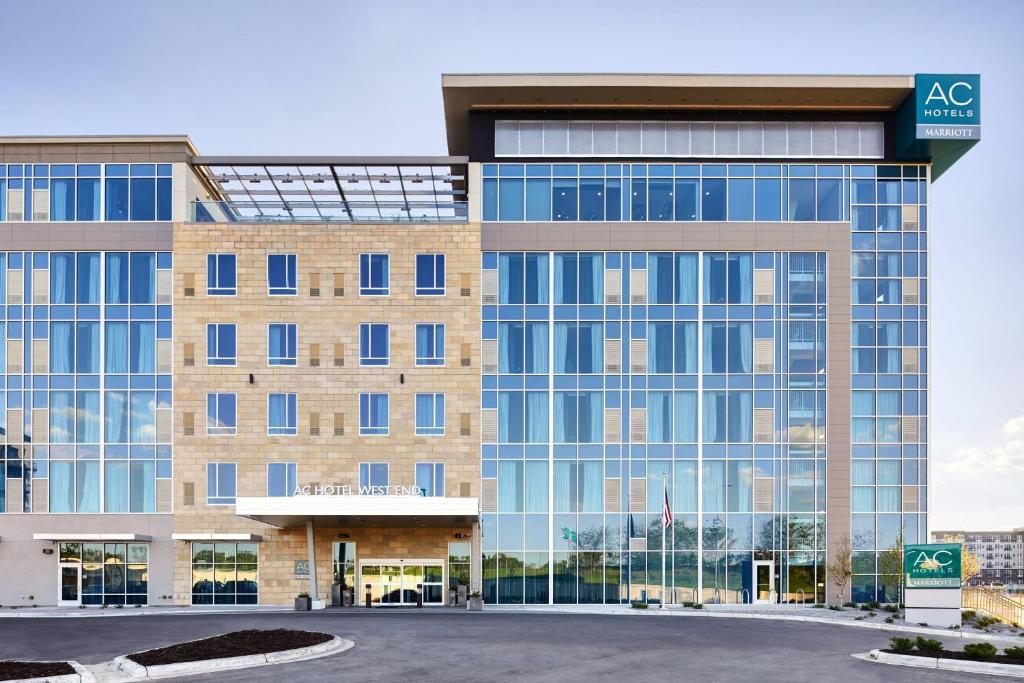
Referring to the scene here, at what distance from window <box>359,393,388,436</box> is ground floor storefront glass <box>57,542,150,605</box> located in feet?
38.4

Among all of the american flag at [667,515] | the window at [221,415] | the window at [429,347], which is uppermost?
the window at [429,347]

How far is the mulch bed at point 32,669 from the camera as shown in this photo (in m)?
21.5

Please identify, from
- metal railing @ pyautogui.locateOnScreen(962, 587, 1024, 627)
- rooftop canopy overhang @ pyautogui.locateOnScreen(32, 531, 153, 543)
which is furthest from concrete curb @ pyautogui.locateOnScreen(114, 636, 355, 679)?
metal railing @ pyautogui.locateOnScreen(962, 587, 1024, 627)

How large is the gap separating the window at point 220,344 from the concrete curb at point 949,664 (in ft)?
105

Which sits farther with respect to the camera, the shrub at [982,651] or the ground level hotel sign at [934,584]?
the ground level hotel sign at [934,584]

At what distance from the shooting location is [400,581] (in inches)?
1823

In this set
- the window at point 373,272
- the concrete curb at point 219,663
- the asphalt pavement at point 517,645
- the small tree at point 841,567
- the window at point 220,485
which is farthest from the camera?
the window at point 373,272

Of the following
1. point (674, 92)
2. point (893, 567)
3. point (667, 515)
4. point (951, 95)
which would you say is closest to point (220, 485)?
point (667, 515)

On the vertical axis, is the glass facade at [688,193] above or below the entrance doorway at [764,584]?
above

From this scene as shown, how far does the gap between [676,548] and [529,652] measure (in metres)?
21.3

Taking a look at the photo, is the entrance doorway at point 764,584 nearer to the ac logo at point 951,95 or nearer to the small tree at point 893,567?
the small tree at point 893,567

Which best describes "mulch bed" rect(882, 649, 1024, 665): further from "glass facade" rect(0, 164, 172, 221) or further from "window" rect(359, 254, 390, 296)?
"glass facade" rect(0, 164, 172, 221)

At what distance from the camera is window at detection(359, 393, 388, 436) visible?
46.9 metres

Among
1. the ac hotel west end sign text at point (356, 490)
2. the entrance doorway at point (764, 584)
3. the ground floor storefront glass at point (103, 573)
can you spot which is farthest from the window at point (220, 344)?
the entrance doorway at point (764, 584)
